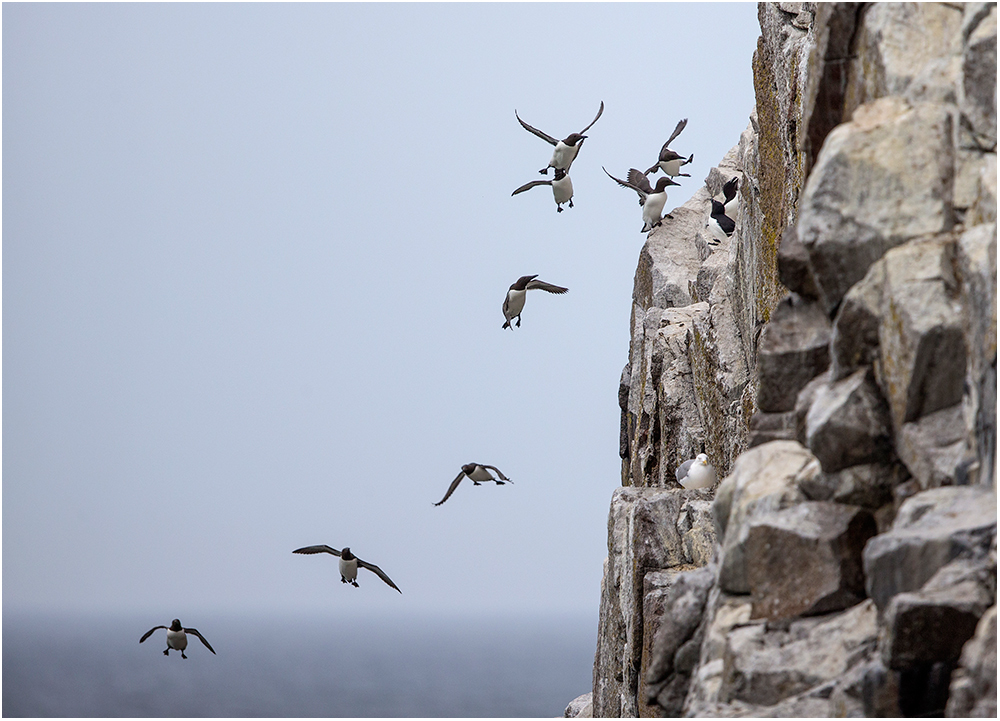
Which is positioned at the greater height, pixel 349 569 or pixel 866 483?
pixel 349 569

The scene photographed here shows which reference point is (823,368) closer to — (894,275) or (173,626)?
(894,275)

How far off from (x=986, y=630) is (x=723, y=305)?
14073 millimetres

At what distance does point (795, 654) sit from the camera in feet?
30.8

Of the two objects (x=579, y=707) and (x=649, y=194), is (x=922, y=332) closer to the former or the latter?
(x=649, y=194)

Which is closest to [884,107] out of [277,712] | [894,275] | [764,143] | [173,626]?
[894,275]

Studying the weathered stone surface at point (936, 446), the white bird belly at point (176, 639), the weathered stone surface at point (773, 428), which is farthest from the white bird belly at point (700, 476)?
the white bird belly at point (176, 639)

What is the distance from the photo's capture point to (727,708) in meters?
9.50

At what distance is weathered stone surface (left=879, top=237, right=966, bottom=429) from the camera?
8977mm

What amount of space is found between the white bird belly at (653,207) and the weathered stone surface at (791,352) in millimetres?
17105

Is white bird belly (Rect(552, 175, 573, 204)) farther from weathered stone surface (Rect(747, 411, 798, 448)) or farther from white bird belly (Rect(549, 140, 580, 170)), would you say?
weathered stone surface (Rect(747, 411, 798, 448))

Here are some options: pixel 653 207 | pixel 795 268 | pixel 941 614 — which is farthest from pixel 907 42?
pixel 653 207

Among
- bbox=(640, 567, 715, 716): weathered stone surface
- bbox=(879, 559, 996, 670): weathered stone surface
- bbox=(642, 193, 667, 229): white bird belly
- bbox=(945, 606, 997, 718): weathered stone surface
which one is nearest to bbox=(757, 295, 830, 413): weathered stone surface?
bbox=(640, 567, 715, 716): weathered stone surface

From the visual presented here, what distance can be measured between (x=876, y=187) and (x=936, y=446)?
2378 millimetres

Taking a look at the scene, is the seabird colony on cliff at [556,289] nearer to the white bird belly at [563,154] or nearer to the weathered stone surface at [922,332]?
the white bird belly at [563,154]
